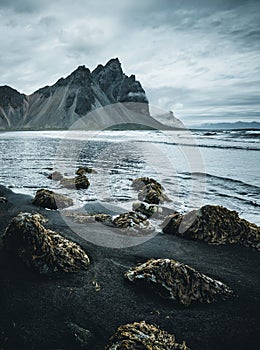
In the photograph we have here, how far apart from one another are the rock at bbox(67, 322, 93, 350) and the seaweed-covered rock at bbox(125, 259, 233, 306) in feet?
4.69

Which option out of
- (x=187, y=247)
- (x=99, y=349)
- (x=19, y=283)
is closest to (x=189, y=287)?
(x=99, y=349)

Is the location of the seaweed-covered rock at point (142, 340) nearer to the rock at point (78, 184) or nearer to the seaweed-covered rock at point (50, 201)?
the seaweed-covered rock at point (50, 201)

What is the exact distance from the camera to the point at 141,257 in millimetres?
6234

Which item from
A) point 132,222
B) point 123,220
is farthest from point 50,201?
point 132,222

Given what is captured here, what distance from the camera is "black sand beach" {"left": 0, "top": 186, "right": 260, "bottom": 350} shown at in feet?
12.2

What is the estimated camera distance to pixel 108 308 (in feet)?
14.2

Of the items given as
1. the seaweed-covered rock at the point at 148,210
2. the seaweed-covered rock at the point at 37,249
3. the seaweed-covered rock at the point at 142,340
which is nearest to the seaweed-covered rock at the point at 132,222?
the seaweed-covered rock at the point at 148,210

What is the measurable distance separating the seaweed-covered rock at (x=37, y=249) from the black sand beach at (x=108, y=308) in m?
0.17

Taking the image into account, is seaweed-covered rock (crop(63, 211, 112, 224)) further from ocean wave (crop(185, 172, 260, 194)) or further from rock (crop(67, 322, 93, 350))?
ocean wave (crop(185, 172, 260, 194))

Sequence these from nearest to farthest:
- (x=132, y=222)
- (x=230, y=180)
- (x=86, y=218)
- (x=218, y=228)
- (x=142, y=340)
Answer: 1. (x=142, y=340)
2. (x=218, y=228)
3. (x=132, y=222)
4. (x=86, y=218)
5. (x=230, y=180)

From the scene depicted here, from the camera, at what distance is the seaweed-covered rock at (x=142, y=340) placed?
320 cm

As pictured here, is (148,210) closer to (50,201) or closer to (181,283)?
(50,201)

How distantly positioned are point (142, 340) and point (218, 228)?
15.5ft

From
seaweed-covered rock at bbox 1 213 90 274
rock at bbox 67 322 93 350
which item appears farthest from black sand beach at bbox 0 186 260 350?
seaweed-covered rock at bbox 1 213 90 274
